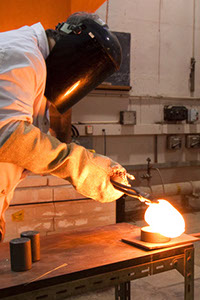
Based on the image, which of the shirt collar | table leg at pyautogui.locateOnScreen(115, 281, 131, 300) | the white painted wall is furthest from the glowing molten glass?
the white painted wall

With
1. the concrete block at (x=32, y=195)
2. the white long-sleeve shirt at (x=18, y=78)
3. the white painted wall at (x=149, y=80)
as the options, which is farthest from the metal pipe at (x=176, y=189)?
the white long-sleeve shirt at (x=18, y=78)

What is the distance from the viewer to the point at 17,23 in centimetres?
313

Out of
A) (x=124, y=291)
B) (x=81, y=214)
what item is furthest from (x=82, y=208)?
(x=124, y=291)

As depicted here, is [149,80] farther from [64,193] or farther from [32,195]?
[32,195]

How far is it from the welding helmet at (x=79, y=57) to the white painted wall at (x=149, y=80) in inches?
116

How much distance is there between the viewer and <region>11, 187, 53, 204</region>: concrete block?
2.85m

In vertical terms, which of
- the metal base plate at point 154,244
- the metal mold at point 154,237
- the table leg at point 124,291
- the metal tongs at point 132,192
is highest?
the metal tongs at point 132,192

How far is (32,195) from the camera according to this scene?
9.45 ft

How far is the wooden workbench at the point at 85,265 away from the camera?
1368 millimetres

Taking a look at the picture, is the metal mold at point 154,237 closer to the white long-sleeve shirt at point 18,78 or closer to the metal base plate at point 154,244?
the metal base plate at point 154,244

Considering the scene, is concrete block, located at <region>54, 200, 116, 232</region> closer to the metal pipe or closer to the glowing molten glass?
the glowing molten glass

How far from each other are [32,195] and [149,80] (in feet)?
9.99

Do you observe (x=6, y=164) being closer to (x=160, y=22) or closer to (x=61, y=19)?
(x=61, y=19)

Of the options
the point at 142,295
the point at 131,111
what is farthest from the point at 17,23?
the point at 142,295
